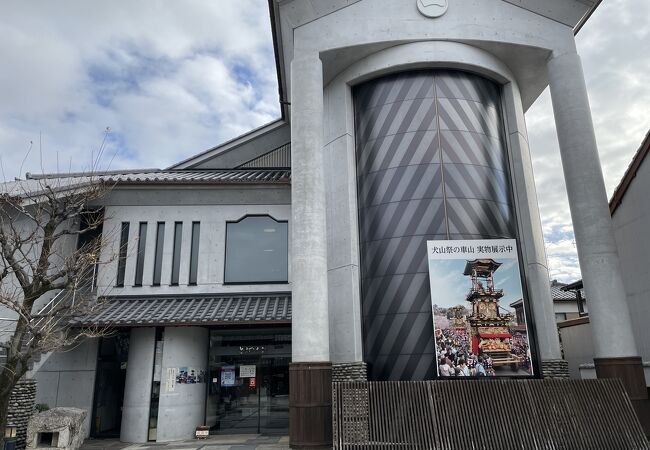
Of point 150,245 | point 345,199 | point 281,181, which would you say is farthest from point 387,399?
point 150,245

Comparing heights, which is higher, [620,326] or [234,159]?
[234,159]

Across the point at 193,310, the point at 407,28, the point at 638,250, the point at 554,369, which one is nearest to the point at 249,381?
the point at 193,310

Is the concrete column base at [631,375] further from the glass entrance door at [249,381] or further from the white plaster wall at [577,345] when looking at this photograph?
the glass entrance door at [249,381]

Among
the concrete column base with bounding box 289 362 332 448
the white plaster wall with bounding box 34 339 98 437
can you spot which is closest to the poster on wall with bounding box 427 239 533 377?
the concrete column base with bounding box 289 362 332 448

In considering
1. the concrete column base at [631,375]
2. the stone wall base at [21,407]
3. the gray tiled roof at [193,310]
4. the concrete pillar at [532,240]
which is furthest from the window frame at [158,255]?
the concrete column base at [631,375]

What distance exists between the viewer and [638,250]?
677 inches

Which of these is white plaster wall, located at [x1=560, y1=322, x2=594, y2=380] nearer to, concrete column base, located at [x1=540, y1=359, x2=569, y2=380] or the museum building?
concrete column base, located at [x1=540, y1=359, x2=569, y2=380]

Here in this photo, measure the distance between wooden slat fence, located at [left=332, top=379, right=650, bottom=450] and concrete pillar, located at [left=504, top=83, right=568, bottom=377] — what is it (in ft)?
12.2

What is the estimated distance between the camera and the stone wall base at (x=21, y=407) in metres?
13.6

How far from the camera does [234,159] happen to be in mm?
24547

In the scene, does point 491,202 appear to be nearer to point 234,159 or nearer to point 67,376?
point 234,159

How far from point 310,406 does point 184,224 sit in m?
9.51

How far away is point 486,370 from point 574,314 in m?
27.2

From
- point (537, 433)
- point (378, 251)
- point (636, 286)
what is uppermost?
point (378, 251)
